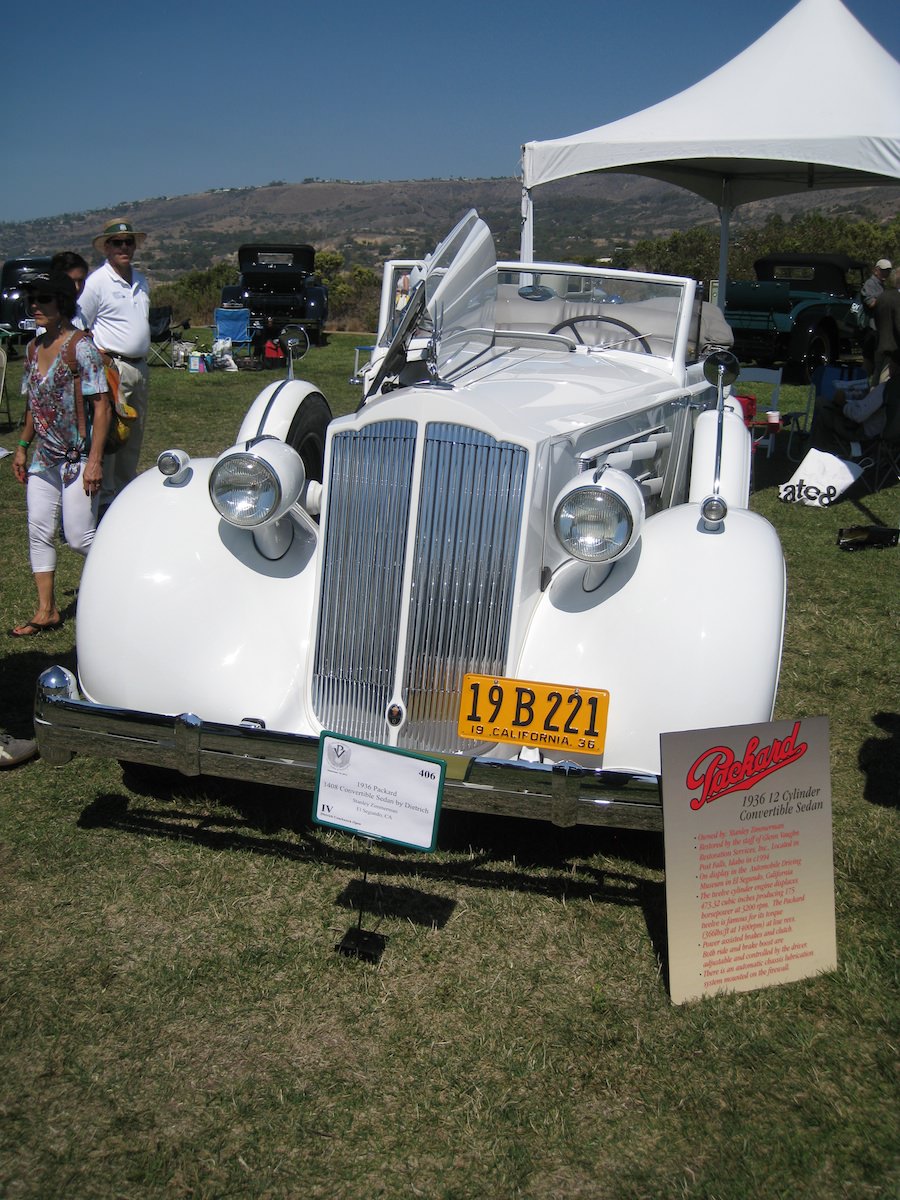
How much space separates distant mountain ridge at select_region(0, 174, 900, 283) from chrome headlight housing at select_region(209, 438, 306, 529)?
4973 cm

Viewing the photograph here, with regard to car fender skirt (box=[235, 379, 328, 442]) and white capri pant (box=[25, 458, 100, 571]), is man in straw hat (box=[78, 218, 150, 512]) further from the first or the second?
car fender skirt (box=[235, 379, 328, 442])

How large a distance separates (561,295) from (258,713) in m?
3.44

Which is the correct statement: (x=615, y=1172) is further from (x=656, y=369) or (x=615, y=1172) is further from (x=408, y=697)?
(x=656, y=369)

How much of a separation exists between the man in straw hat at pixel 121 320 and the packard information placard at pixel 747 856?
4.25 metres

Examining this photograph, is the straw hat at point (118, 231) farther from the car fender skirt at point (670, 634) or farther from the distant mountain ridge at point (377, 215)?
the distant mountain ridge at point (377, 215)

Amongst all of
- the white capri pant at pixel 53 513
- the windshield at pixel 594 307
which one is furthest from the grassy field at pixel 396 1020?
the windshield at pixel 594 307

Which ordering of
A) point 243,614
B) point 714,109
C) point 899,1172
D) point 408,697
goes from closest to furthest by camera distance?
point 899,1172 → point 408,697 → point 243,614 → point 714,109

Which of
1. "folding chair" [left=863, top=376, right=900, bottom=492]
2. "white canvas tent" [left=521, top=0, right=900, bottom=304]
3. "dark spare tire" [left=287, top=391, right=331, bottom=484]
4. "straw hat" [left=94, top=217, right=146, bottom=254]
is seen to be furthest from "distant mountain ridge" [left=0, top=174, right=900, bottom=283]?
"dark spare tire" [left=287, top=391, right=331, bottom=484]

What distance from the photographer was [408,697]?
330cm

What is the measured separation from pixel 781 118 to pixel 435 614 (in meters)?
7.59

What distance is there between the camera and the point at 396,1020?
2.80 meters

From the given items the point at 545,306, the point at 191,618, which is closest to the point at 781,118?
the point at 545,306

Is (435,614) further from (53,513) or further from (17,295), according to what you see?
(17,295)

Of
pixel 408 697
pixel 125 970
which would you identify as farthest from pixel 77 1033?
pixel 408 697
